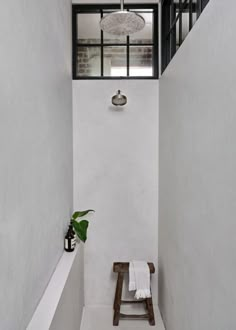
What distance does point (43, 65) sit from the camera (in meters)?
1.57

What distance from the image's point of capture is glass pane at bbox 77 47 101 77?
2881 mm

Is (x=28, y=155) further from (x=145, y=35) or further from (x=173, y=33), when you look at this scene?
(x=145, y=35)

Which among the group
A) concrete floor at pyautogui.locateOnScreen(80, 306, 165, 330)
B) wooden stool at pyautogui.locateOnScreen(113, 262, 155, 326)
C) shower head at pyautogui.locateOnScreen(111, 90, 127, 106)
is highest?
shower head at pyautogui.locateOnScreen(111, 90, 127, 106)

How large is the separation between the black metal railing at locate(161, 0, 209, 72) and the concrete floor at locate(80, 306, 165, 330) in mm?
2509

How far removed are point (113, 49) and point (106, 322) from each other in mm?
2801

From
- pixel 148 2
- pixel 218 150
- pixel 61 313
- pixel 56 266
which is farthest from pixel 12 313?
pixel 148 2

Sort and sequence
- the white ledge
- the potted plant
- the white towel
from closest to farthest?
the white ledge → the potted plant → the white towel

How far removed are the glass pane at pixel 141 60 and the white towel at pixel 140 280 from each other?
1989 millimetres

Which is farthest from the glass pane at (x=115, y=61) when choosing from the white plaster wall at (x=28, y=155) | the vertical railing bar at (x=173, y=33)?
the white plaster wall at (x=28, y=155)

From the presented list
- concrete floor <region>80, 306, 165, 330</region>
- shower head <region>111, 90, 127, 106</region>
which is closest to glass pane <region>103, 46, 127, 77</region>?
shower head <region>111, 90, 127, 106</region>

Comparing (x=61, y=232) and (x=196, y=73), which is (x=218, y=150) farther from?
(x=61, y=232)

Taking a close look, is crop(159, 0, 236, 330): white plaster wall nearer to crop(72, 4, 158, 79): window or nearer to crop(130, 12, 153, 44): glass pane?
crop(72, 4, 158, 79): window

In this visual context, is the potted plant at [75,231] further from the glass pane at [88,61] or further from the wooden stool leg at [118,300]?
the glass pane at [88,61]

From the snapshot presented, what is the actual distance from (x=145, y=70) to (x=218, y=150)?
1.96 m
